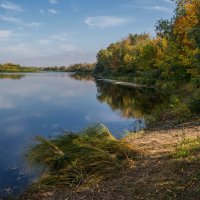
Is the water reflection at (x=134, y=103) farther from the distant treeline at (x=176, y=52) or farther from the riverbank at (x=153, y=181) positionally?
the riverbank at (x=153, y=181)

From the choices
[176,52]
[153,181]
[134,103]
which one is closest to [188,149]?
[153,181]

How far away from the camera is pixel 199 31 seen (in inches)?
653

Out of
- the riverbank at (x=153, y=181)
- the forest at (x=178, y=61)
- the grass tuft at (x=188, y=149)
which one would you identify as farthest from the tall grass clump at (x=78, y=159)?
the forest at (x=178, y=61)

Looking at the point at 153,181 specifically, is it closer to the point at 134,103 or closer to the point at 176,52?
the point at 134,103

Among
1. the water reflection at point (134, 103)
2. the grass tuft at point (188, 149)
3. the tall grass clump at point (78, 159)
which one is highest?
the grass tuft at point (188, 149)

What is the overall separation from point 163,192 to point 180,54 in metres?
34.5

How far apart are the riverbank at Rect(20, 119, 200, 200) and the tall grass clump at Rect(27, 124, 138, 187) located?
317 millimetres

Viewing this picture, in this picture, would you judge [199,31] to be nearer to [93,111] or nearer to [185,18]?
[93,111]

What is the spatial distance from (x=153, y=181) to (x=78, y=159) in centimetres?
244

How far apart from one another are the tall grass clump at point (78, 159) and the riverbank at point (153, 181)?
0.32 meters

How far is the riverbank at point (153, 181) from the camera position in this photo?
7281mm

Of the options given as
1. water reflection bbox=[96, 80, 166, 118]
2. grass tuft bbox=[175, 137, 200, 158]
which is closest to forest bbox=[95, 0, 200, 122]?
water reflection bbox=[96, 80, 166, 118]

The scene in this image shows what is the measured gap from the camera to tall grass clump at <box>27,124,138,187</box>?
29.5ft

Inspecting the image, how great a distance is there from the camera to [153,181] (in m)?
7.88
